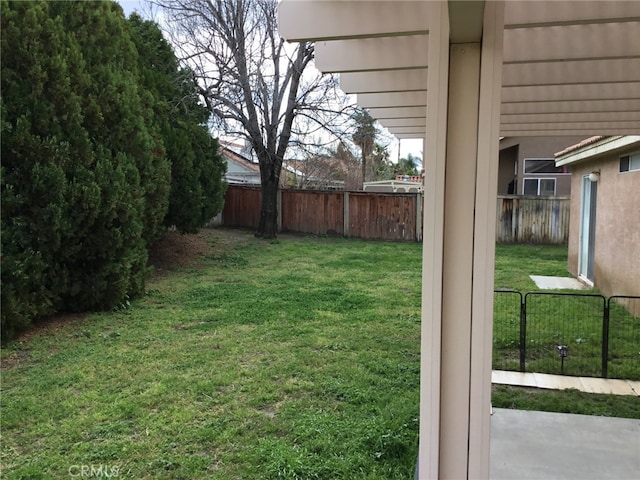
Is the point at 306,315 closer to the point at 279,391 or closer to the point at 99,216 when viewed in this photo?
the point at 279,391

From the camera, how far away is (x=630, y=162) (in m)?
6.22

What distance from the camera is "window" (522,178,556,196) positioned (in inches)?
637

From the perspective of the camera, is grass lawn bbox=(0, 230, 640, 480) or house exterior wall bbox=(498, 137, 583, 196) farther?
house exterior wall bbox=(498, 137, 583, 196)

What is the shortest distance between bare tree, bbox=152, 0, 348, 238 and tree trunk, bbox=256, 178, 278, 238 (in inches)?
18.2

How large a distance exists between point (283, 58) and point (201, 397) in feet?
33.7

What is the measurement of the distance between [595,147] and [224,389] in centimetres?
623

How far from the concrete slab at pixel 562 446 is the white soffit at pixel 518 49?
2.09 metres

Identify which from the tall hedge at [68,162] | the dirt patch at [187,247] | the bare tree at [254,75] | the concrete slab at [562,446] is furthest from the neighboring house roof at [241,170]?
the concrete slab at [562,446]

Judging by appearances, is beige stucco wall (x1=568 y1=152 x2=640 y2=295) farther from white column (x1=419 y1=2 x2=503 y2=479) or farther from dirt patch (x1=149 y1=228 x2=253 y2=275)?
dirt patch (x1=149 y1=228 x2=253 y2=275)

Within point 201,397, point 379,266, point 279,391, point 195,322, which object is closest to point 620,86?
point 279,391

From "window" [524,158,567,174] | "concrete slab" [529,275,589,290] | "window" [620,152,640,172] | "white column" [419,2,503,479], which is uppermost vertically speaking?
"window" [524,158,567,174]

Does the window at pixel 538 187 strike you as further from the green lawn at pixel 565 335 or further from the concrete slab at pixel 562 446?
the concrete slab at pixel 562 446

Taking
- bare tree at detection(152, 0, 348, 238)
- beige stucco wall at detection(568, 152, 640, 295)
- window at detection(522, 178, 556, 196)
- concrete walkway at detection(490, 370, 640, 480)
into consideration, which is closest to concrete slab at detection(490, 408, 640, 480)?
concrete walkway at detection(490, 370, 640, 480)

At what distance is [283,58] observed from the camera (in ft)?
39.7
